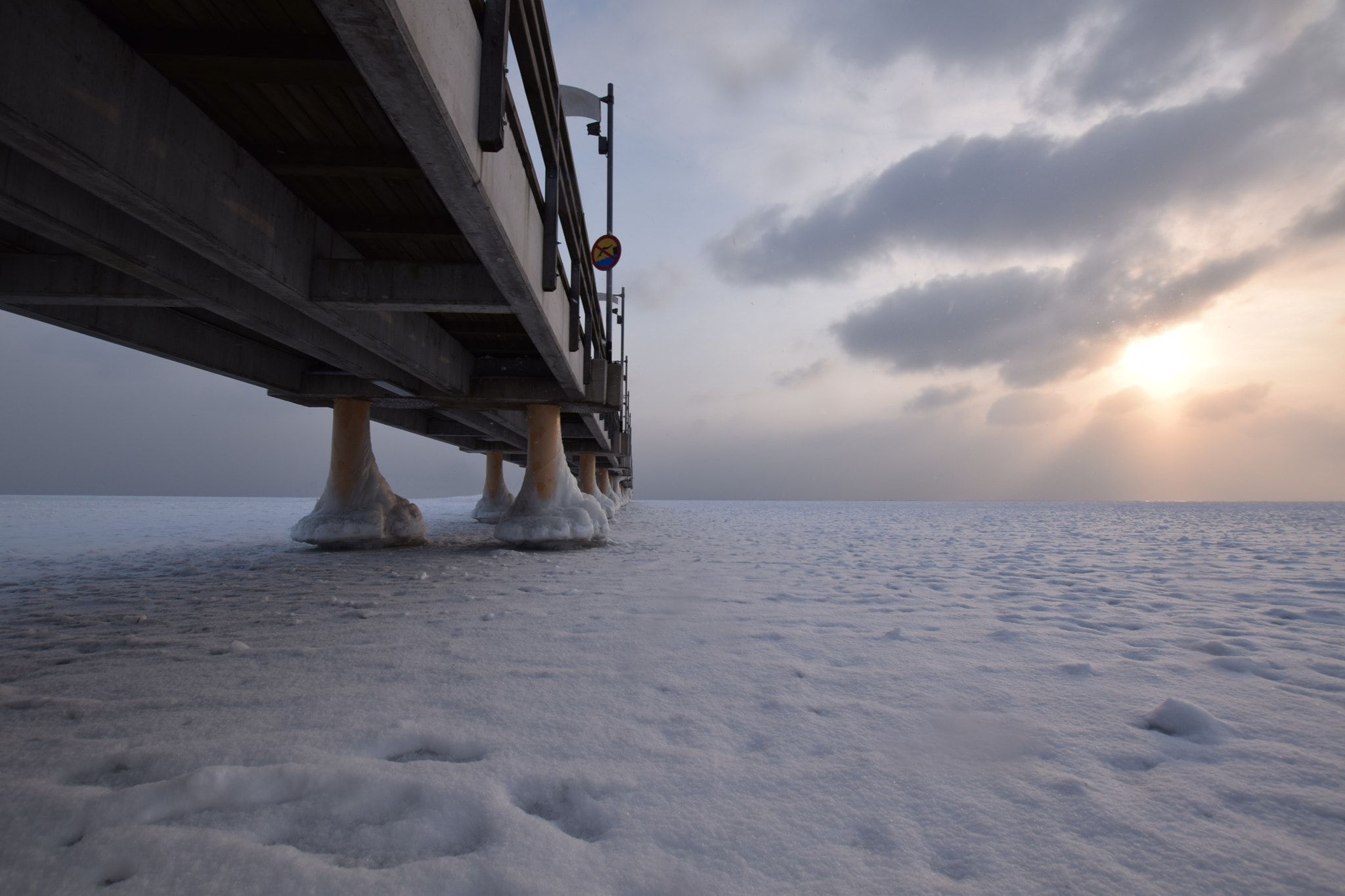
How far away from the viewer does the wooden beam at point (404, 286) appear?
23.4 ft

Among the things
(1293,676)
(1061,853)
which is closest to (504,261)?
(1061,853)

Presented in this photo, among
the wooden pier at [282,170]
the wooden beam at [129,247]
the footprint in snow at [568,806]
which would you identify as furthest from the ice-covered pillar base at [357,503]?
the footprint in snow at [568,806]

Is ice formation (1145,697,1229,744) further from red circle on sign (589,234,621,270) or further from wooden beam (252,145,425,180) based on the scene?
red circle on sign (589,234,621,270)

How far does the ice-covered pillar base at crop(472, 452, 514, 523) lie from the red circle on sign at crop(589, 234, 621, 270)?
18.1 meters

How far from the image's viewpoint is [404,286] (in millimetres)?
7512

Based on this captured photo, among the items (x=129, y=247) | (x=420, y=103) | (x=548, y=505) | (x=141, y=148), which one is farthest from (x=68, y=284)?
(x=548, y=505)

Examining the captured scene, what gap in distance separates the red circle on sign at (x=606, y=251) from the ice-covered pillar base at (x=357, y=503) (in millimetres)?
7409

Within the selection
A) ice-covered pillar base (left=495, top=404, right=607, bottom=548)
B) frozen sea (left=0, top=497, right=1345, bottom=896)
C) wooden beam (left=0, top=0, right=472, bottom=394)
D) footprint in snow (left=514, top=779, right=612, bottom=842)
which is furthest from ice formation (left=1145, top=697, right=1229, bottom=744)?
ice-covered pillar base (left=495, top=404, right=607, bottom=548)

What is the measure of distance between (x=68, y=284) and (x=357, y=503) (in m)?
7.92

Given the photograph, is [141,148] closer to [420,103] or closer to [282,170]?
[282,170]

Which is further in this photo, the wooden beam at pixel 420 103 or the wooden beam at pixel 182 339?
the wooden beam at pixel 182 339

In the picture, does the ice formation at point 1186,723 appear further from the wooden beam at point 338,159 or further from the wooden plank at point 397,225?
the wooden plank at point 397,225

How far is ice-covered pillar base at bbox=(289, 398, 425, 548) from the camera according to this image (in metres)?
13.7

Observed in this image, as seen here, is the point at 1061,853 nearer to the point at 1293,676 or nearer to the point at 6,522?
the point at 1293,676
